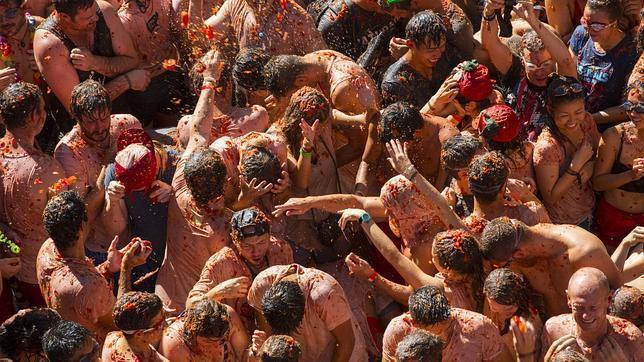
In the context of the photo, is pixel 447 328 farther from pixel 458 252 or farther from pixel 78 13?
pixel 78 13

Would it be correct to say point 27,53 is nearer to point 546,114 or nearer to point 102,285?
point 102,285

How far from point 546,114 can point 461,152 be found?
1.48 m

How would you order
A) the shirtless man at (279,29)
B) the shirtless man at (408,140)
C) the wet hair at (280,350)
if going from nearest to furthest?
the wet hair at (280,350)
the shirtless man at (408,140)
the shirtless man at (279,29)

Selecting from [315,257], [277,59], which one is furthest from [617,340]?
[277,59]

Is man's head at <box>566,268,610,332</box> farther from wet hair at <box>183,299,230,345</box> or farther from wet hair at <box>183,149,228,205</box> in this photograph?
wet hair at <box>183,149,228,205</box>

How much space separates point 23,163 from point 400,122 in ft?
9.32

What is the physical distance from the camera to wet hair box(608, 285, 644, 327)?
10.3 m

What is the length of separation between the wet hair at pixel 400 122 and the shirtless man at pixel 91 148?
80.6 inches

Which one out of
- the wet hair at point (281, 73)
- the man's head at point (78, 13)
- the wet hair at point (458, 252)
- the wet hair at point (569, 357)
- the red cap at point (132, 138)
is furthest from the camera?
the man's head at point (78, 13)

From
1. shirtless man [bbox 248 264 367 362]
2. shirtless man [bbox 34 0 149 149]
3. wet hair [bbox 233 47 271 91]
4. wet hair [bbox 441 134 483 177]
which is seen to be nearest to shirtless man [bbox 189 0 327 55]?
wet hair [bbox 233 47 271 91]

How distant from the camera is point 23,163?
11.6 m

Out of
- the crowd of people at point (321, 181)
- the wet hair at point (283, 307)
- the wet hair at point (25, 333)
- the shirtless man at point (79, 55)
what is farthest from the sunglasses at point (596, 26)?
the wet hair at point (25, 333)

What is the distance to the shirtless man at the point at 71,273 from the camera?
10531 mm

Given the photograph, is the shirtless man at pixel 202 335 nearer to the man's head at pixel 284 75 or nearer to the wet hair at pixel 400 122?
the wet hair at pixel 400 122
